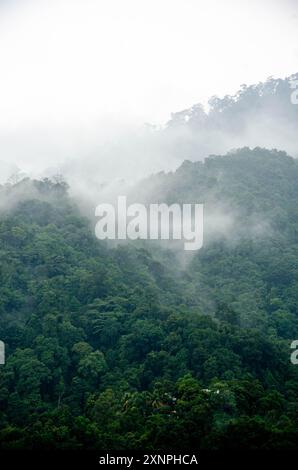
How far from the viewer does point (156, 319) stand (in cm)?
3534

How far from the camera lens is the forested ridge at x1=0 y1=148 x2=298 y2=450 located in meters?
24.1

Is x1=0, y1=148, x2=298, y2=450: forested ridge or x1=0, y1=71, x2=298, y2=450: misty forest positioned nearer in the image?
x1=0, y1=148, x2=298, y2=450: forested ridge

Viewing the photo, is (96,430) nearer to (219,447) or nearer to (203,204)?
(219,447)

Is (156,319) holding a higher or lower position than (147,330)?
higher

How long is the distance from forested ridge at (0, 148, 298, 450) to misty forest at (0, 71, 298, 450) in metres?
0.09

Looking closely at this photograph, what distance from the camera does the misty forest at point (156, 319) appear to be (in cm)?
2439

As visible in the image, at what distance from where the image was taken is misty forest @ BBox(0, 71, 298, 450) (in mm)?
24391

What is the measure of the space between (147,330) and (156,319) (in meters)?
2.06

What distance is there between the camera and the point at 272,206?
57.5 m

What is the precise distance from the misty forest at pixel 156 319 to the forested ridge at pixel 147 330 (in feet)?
0.28

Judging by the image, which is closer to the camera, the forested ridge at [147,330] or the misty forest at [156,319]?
the forested ridge at [147,330]

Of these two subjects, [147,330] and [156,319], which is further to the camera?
[156,319]

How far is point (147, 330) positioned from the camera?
1314 inches
